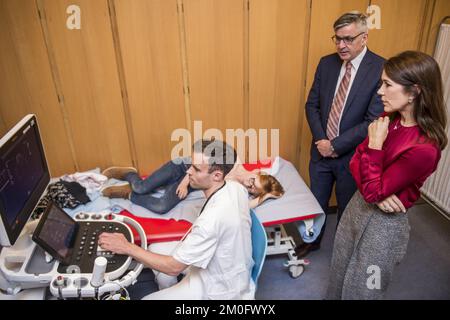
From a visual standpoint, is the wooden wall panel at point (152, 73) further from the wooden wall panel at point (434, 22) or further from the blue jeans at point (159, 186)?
the wooden wall panel at point (434, 22)

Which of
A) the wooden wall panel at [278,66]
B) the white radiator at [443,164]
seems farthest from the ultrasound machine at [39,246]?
the white radiator at [443,164]

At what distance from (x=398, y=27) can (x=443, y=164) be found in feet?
3.94

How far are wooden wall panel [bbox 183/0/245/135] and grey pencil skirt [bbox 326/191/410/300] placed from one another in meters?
1.46

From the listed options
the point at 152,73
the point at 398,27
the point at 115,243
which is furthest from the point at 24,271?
the point at 398,27

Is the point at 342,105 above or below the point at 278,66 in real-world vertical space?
below

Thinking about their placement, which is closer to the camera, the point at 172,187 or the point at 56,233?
the point at 56,233

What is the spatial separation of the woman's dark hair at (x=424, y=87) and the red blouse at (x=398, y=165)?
49mm

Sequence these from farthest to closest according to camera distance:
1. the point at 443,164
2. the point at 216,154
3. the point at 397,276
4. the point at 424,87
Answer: the point at 443,164, the point at 397,276, the point at 216,154, the point at 424,87

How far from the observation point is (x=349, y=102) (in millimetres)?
2410

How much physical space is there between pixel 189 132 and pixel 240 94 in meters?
0.53

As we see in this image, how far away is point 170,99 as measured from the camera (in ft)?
9.73

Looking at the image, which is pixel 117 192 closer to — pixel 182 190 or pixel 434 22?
pixel 182 190
